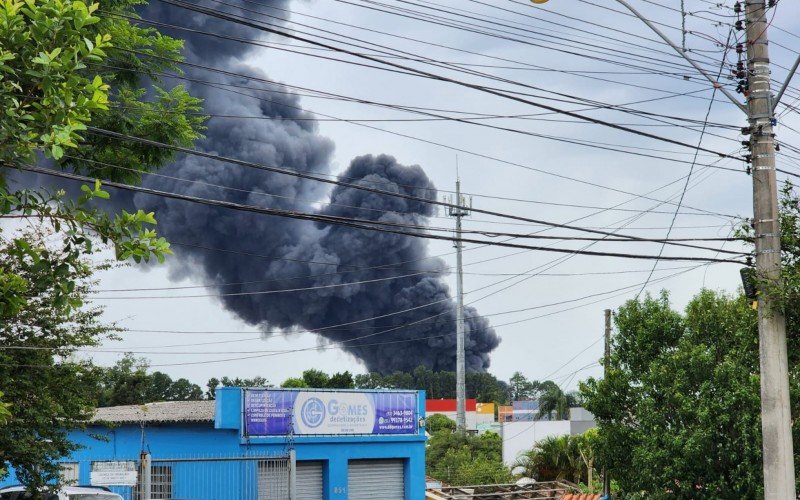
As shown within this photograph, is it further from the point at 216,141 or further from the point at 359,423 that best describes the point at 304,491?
the point at 216,141

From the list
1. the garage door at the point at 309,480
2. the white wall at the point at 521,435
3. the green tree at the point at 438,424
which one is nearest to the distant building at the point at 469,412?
the green tree at the point at 438,424

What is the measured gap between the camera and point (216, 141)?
12519cm

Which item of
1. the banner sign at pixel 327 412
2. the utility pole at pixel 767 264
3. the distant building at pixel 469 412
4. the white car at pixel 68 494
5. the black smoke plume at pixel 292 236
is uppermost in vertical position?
the black smoke plume at pixel 292 236

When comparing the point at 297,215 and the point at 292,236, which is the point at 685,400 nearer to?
the point at 297,215

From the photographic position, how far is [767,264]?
14.1 m

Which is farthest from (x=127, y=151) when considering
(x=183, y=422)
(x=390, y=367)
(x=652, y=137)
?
(x=390, y=367)

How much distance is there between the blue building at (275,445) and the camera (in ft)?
89.1

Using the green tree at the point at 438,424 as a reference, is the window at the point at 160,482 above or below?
above

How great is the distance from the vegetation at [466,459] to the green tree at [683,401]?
19795mm

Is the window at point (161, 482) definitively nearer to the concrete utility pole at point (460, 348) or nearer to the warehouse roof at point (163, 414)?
the warehouse roof at point (163, 414)

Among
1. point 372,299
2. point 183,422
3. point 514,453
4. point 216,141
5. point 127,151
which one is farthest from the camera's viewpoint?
point 372,299

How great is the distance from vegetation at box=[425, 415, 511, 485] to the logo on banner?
40.1 feet

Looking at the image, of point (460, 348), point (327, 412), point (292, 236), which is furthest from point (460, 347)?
point (292, 236)

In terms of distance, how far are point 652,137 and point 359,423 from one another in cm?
1802
